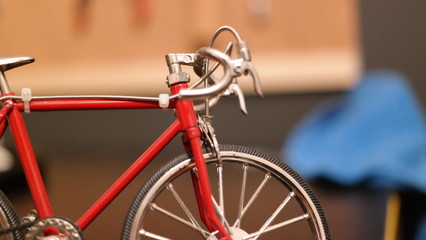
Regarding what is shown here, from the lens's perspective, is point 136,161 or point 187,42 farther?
point 187,42

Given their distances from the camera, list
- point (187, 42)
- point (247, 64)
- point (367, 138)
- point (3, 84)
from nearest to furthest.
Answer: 1. point (247, 64)
2. point (3, 84)
3. point (367, 138)
4. point (187, 42)

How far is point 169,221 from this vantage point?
5.42 feet

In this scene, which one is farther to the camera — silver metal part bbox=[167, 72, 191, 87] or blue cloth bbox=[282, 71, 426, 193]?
blue cloth bbox=[282, 71, 426, 193]

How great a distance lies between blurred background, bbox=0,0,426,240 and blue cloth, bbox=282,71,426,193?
0.11m

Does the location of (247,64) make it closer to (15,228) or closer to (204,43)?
(15,228)

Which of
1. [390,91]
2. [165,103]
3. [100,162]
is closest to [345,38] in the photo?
[390,91]

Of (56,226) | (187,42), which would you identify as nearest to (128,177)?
(56,226)

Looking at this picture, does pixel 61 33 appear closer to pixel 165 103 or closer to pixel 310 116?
pixel 310 116

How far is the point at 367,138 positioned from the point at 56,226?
188 cm

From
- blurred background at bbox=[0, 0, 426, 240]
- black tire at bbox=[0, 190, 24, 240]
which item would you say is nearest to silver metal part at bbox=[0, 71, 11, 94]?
black tire at bbox=[0, 190, 24, 240]

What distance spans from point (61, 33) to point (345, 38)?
137 centimetres

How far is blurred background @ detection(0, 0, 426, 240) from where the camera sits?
289 cm

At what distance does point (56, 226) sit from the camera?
94 cm

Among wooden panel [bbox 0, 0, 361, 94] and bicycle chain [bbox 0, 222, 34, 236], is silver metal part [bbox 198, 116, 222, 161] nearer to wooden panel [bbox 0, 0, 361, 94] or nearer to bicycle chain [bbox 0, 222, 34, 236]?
bicycle chain [bbox 0, 222, 34, 236]
